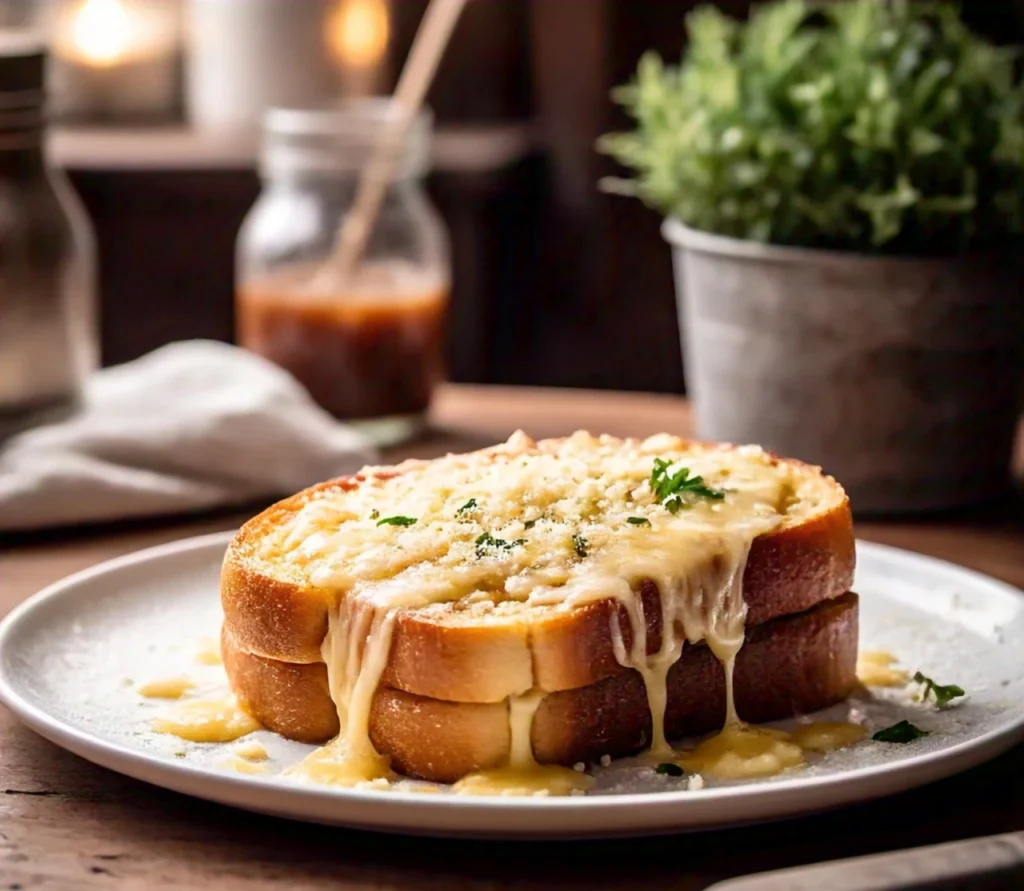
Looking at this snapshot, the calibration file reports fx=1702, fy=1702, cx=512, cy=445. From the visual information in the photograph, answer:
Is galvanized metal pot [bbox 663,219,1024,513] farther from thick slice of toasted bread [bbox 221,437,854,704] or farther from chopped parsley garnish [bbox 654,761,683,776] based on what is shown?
chopped parsley garnish [bbox 654,761,683,776]

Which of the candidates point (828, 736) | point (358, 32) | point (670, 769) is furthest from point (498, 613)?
point (358, 32)

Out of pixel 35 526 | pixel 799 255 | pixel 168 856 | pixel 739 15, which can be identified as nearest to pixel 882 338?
pixel 799 255

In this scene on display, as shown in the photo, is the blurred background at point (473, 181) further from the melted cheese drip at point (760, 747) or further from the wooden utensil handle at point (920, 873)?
the wooden utensil handle at point (920, 873)

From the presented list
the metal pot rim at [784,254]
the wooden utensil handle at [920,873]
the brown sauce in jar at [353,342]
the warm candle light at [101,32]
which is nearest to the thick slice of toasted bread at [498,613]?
the wooden utensil handle at [920,873]

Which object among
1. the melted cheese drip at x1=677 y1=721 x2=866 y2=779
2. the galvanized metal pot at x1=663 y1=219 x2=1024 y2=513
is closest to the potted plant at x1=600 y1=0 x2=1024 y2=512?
the galvanized metal pot at x1=663 y1=219 x2=1024 y2=513

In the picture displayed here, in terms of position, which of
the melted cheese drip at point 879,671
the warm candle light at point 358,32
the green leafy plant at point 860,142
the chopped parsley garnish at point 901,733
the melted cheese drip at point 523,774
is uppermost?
the warm candle light at point 358,32

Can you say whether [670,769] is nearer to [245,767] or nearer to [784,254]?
[245,767]
